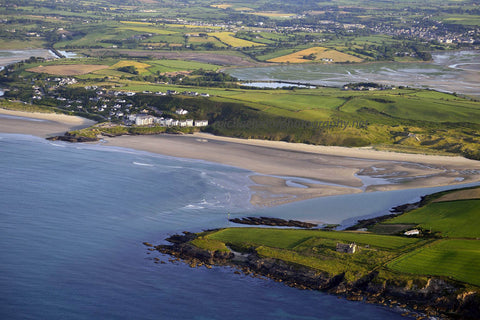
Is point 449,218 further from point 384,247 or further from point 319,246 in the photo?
point 319,246

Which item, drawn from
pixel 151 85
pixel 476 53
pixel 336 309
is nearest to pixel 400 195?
pixel 336 309

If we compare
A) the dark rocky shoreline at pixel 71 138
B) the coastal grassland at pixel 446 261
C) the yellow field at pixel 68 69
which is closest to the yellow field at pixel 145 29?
the yellow field at pixel 68 69

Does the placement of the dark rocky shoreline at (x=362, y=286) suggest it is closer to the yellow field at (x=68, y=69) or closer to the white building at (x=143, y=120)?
the white building at (x=143, y=120)

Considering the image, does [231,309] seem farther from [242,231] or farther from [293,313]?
[242,231]

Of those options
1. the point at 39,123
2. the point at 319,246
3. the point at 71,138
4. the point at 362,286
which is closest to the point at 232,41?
the point at 39,123

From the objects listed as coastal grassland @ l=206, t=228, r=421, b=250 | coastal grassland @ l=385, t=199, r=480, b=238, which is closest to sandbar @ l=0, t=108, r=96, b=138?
coastal grassland @ l=206, t=228, r=421, b=250

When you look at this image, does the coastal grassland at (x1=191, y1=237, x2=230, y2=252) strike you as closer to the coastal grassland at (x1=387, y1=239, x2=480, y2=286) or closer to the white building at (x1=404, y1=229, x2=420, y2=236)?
the coastal grassland at (x1=387, y1=239, x2=480, y2=286)
